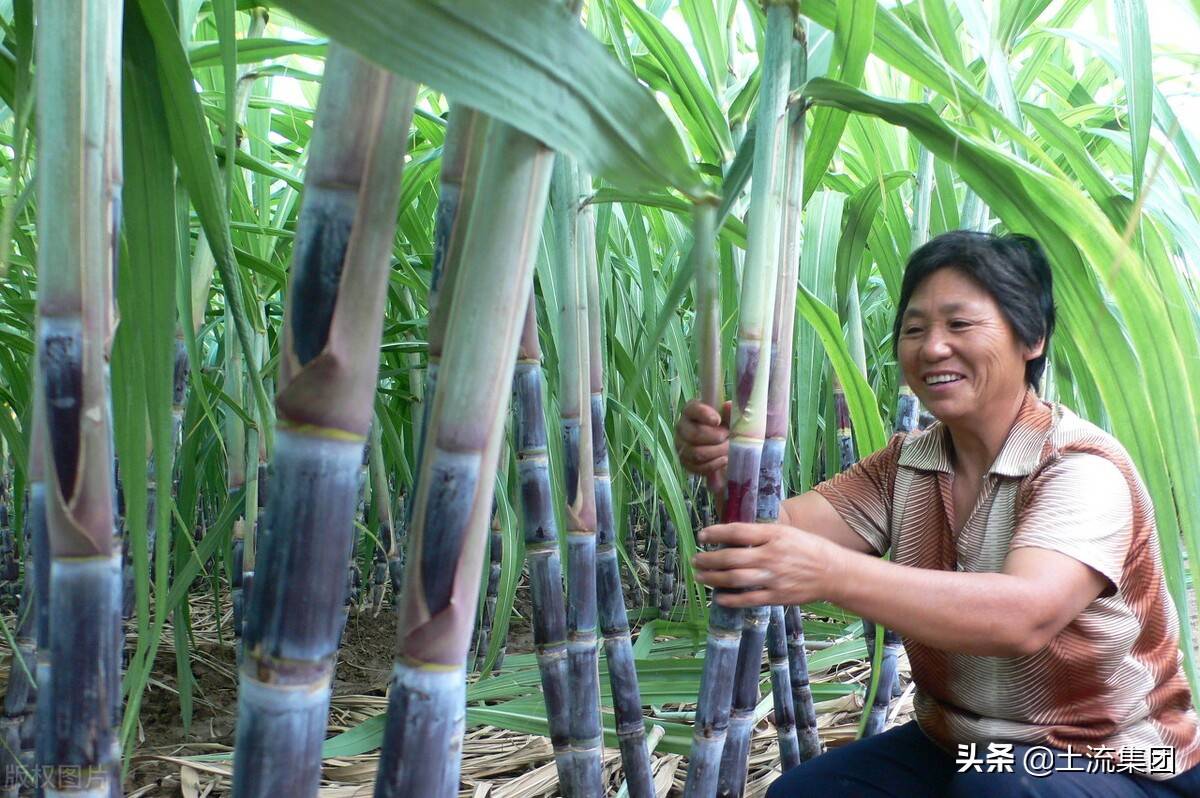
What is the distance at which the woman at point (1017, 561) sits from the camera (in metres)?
0.62

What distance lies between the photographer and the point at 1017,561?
2.05 ft

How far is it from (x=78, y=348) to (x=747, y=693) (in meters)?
0.49

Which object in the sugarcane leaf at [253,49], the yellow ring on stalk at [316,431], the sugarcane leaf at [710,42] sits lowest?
the yellow ring on stalk at [316,431]

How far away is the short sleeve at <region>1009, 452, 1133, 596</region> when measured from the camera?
2.08 ft

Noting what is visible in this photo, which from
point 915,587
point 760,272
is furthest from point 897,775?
point 760,272

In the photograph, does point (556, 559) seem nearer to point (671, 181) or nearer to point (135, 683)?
point (135, 683)

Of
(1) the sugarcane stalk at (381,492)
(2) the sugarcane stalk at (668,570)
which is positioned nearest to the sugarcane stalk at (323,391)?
(1) the sugarcane stalk at (381,492)

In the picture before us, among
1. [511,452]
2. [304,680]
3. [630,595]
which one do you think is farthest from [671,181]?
[630,595]

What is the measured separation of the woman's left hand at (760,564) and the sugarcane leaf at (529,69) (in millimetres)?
295

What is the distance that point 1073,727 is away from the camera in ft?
2.35

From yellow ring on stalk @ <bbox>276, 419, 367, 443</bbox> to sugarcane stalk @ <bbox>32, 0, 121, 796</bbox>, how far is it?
7 centimetres

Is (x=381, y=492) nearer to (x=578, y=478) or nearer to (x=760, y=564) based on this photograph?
(x=578, y=478)

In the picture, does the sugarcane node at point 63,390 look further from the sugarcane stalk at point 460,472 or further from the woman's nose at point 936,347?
the woman's nose at point 936,347

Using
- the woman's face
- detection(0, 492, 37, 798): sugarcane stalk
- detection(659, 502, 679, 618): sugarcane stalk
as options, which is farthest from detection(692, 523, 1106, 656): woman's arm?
detection(659, 502, 679, 618): sugarcane stalk
